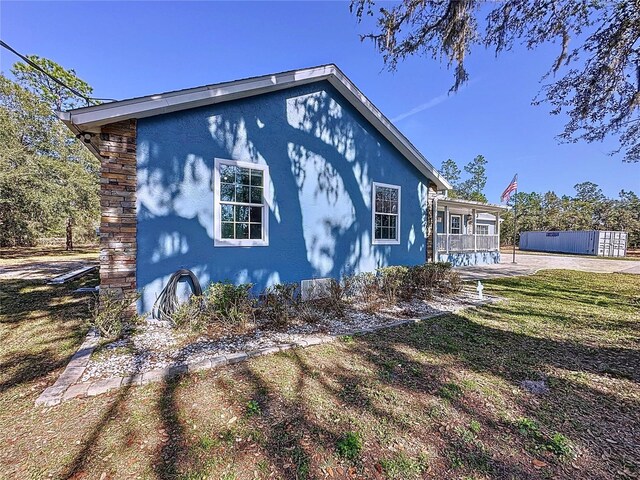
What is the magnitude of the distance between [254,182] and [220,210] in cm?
98

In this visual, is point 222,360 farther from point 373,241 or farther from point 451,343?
point 373,241

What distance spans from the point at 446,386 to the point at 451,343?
141 centimetres

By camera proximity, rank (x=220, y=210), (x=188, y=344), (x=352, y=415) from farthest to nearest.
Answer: (x=220, y=210) → (x=188, y=344) → (x=352, y=415)

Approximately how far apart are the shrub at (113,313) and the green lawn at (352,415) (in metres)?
0.49

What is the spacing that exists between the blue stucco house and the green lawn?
2094 mm

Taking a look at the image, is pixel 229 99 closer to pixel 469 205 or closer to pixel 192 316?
pixel 192 316

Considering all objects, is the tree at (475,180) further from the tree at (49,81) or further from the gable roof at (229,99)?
the tree at (49,81)

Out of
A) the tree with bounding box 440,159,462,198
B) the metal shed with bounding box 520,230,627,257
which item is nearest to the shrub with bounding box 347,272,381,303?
the metal shed with bounding box 520,230,627,257

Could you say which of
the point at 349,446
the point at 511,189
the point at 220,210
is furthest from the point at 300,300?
the point at 511,189

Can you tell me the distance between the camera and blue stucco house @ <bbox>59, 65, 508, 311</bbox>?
4738 millimetres

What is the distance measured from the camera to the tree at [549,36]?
642cm

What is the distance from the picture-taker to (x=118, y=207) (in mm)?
4660

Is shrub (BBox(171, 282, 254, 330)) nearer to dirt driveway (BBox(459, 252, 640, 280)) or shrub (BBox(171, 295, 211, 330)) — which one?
shrub (BBox(171, 295, 211, 330))

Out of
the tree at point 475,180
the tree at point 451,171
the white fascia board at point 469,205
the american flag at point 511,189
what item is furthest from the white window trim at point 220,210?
the tree at point 451,171
